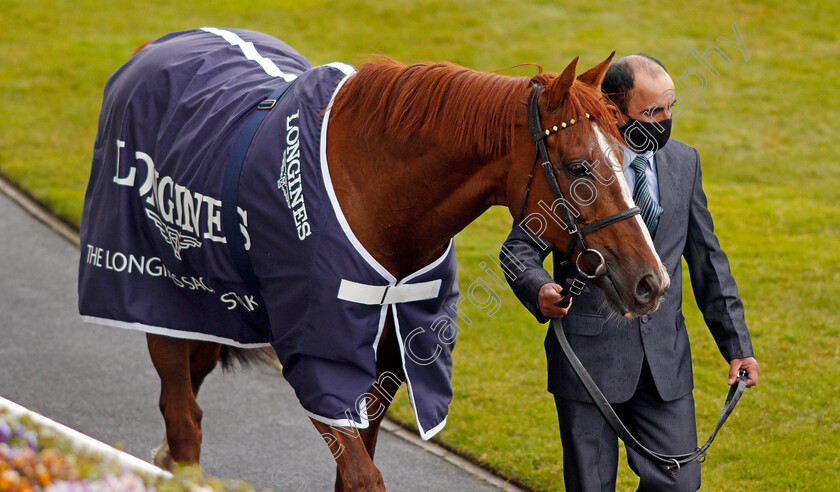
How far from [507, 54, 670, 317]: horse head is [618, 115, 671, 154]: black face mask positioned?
0.34 meters

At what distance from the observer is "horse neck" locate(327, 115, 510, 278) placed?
2848 mm

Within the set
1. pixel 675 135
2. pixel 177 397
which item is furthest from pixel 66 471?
pixel 675 135

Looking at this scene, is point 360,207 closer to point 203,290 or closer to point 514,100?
point 514,100

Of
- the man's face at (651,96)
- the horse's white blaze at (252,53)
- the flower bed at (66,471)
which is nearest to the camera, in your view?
the flower bed at (66,471)

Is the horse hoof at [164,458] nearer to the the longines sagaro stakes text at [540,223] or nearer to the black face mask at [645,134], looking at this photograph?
the the longines sagaro stakes text at [540,223]

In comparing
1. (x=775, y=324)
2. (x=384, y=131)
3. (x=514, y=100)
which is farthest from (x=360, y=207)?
(x=775, y=324)

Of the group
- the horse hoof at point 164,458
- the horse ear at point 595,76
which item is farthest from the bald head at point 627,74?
the horse hoof at point 164,458

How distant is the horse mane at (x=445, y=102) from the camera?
108 inches

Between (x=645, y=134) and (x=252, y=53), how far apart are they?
179cm

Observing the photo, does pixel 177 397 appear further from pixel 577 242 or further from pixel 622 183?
pixel 622 183

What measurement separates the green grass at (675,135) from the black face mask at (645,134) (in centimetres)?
178

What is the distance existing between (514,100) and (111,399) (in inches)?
127

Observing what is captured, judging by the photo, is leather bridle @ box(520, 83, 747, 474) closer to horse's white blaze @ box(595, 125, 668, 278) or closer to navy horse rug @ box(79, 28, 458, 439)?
horse's white blaze @ box(595, 125, 668, 278)

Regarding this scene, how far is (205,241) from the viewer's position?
3318 millimetres
